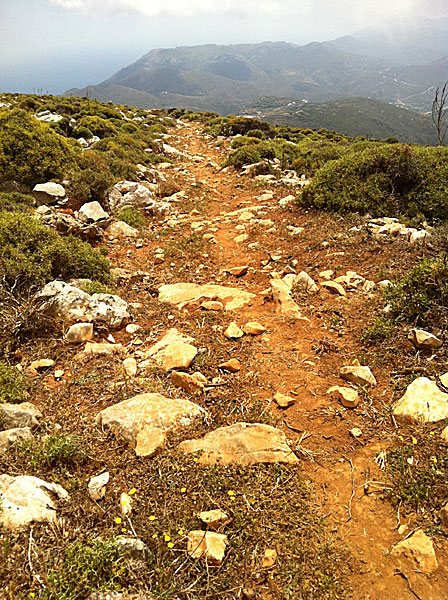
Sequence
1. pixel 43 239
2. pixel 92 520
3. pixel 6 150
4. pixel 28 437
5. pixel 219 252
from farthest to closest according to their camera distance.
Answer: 1. pixel 6 150
2. pixel 219 252
3. pixel 43 239
4. pixel 28 437
5. pixel 92 520

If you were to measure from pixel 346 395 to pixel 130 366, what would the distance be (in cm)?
281

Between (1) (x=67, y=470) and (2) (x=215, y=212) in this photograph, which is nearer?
(1) (x=67, y=470)

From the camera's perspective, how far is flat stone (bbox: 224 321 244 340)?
5398 mm

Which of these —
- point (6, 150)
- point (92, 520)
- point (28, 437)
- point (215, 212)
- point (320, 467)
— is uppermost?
point (6, 150)

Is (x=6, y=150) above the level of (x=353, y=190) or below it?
above

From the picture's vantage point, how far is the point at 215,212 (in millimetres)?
11641

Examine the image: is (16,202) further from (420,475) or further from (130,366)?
(420,475)

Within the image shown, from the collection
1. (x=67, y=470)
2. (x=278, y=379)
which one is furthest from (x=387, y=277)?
(x=67, y=470)

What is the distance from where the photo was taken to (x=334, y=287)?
6266mm

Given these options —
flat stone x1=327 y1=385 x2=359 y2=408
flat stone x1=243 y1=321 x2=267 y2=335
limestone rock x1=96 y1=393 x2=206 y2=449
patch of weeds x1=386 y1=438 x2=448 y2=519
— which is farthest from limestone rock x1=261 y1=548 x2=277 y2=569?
flat stone x1=243 y1=321 x2=267 y2=335

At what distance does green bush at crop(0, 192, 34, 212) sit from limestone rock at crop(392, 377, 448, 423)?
30.3 ft

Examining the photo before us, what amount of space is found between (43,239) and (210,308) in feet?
11.6

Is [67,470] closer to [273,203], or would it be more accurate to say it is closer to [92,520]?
[92,520]

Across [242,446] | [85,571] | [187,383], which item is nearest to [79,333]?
[187,383]
